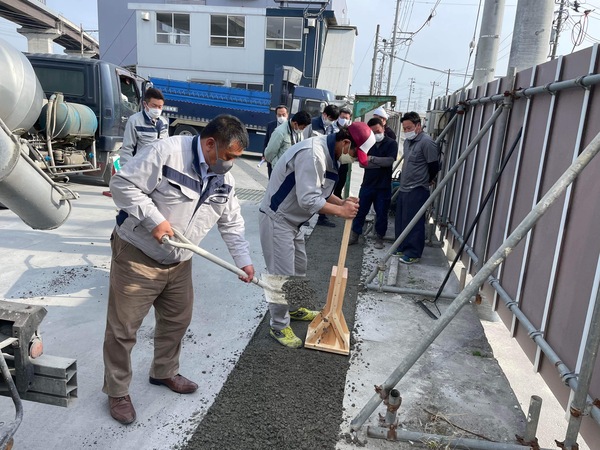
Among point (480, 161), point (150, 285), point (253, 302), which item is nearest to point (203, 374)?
point (150, 285)

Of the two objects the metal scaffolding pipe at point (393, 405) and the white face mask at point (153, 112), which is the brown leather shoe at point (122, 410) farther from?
the white face mask at point (153, 112)

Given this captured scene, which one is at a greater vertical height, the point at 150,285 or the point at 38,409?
the point at 150,285

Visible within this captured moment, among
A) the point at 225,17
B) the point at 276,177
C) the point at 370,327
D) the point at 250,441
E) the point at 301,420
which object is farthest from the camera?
the point at 225,17

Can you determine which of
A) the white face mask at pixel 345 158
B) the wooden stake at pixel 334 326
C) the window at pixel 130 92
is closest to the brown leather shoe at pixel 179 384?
the wooden stake at pixel 334 326

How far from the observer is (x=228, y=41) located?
21.4m

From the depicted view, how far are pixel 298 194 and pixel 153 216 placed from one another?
4.05 ft

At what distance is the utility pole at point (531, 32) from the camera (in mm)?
3920

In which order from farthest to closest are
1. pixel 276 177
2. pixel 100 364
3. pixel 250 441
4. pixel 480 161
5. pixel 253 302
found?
pixel 480 161 → pixel 253 302 → pixel 276 177 → pixel 100 364 → pixel 250 441

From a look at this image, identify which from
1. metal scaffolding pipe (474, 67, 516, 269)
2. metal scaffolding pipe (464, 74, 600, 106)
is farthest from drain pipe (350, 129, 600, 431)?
metal scaffolding pipe (474, 67, 516, 269)

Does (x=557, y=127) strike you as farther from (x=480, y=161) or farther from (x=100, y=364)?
(x=100, y=364)

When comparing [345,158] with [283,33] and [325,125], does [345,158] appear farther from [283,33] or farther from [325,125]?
[283,33]

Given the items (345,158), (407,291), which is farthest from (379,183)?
(345,158)

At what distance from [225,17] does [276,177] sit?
66.1 ft

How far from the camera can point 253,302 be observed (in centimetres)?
431
